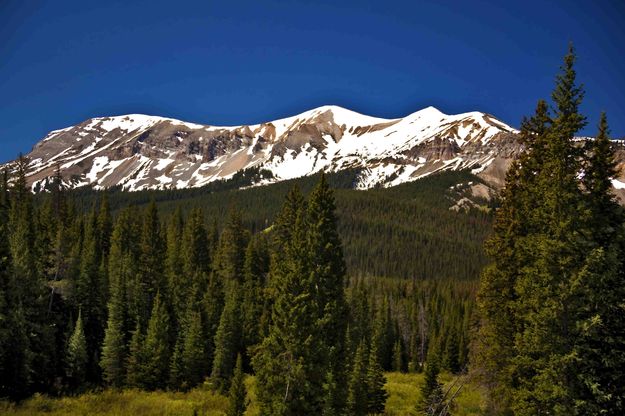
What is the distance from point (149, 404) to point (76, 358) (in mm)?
10733

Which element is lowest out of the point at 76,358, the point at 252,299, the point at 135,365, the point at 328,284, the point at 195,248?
the point at 135,365

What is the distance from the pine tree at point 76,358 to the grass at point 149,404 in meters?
3.46

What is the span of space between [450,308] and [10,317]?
10158 centimetres

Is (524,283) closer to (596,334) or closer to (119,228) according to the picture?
(596,334)

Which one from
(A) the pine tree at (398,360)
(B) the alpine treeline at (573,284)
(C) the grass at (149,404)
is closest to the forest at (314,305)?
(B) the alpine treeline at (573,284)

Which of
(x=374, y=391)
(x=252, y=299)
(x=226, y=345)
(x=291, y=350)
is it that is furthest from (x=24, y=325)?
(x=374, y=391)

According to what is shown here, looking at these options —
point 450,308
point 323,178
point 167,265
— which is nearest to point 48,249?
point 167,265

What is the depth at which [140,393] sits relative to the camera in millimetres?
49281

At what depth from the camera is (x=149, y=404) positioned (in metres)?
44.5

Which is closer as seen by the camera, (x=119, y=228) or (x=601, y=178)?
(x=601, y=178)

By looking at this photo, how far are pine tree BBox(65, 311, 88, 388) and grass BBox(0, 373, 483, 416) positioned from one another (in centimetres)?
346

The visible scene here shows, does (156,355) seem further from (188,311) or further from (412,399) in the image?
(412,399)

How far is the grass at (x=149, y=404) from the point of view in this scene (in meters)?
38.7

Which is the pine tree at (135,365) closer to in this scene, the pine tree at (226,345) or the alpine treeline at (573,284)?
the pine tree at (226,345)
